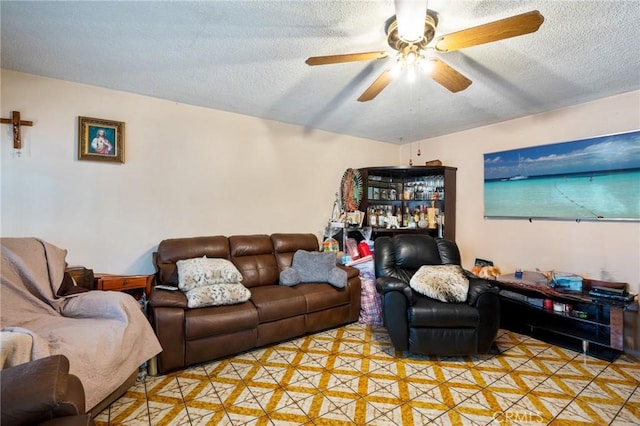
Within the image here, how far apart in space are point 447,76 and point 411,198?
2.62 meters

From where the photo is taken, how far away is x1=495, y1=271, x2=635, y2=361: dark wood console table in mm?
2580

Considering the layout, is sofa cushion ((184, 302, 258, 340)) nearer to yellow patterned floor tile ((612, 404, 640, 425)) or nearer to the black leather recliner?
the black leather recliner

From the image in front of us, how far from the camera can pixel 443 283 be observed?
2.67 m

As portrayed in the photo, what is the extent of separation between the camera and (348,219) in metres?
4.18

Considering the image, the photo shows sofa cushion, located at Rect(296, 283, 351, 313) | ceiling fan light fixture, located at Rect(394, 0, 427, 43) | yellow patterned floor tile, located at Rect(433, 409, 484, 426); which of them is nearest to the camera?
ceiling fan light fixture, located at Rect(394, 0, 427, 43)

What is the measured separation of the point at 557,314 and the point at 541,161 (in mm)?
1646

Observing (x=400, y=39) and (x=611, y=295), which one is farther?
(x=611, y=295)

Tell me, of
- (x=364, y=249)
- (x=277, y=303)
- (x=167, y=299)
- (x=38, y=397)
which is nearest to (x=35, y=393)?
(x=38, y=397)

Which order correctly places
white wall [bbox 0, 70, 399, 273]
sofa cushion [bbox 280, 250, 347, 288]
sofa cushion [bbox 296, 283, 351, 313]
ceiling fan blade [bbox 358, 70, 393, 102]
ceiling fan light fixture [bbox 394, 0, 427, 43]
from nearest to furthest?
1. ceiling fan light fixture [bbox 394, 0, 427, 43]
2. ceiling fan blade [bbox 358, 70, 393, 102]
3. white wall [bbox 0, 70, 399, 273]
4. sofa cushion [bbox 296, 283, 351, 313]
5. sofa cushion [bbox 280, 250, 347, 288]

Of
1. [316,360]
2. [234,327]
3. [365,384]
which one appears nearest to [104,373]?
[234,327]

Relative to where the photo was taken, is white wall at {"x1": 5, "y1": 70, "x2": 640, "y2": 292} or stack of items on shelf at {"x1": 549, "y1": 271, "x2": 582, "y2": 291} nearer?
white wall at {"x1": 5, "y1": 70, "x2": 640, "y2": 292}

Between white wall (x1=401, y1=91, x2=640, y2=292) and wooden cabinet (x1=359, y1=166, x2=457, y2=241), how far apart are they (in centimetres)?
22

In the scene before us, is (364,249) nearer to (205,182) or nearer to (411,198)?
(411,198)

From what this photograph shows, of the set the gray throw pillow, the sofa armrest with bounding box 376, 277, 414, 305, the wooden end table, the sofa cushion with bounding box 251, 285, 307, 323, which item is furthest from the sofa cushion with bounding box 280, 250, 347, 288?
the wooden end table
